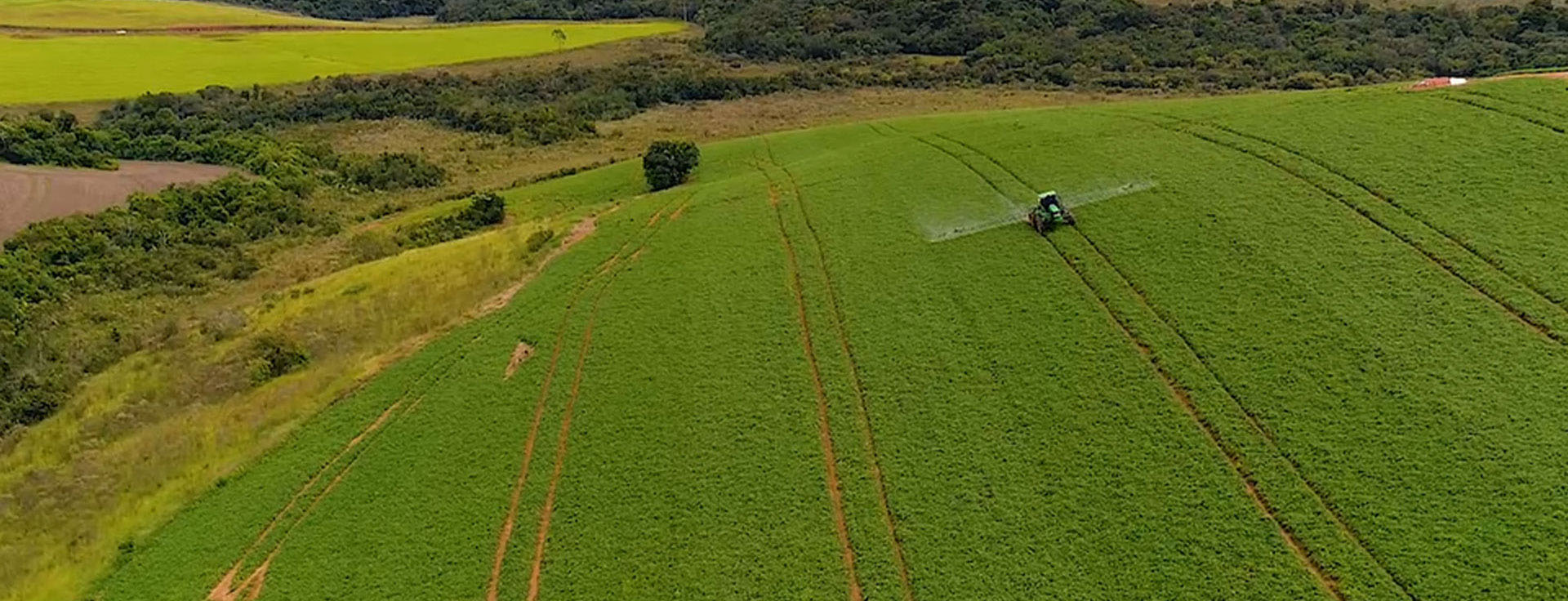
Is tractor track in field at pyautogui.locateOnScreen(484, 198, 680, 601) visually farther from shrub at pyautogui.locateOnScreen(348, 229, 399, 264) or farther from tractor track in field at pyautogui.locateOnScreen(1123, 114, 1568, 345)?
tractor track in field at pyautogui.locateOnScreen(1123, 114, 1568, 345)

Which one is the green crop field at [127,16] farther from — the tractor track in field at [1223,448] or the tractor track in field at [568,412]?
the tractor track in field at [1223,448]

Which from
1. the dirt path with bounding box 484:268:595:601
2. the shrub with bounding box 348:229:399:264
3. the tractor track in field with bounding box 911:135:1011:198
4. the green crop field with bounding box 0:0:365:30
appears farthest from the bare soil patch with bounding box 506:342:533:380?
the green crop field with bounding box 0:0:365:30

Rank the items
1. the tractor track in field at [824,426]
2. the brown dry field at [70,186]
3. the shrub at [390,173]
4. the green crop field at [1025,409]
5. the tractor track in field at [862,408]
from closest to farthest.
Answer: the green crop field at [1025,409] → the tractor track in field at [862,408] → the tractor track in field at [824,426] → the brown dry field at [70,186] → the shrub at [390,173]

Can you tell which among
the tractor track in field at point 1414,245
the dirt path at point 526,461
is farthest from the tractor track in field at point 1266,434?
the dirt path at point 526,461

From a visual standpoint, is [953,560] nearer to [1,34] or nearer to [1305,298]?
[1305,298]

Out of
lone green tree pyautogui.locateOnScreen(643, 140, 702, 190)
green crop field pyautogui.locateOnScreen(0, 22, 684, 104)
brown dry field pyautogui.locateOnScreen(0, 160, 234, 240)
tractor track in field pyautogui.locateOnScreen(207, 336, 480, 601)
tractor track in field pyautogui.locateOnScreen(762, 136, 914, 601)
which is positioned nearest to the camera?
tractor track in field pyautogui.locateOnScreen(762, 136, 914, 601)

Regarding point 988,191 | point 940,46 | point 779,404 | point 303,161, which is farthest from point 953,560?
point 940,46
